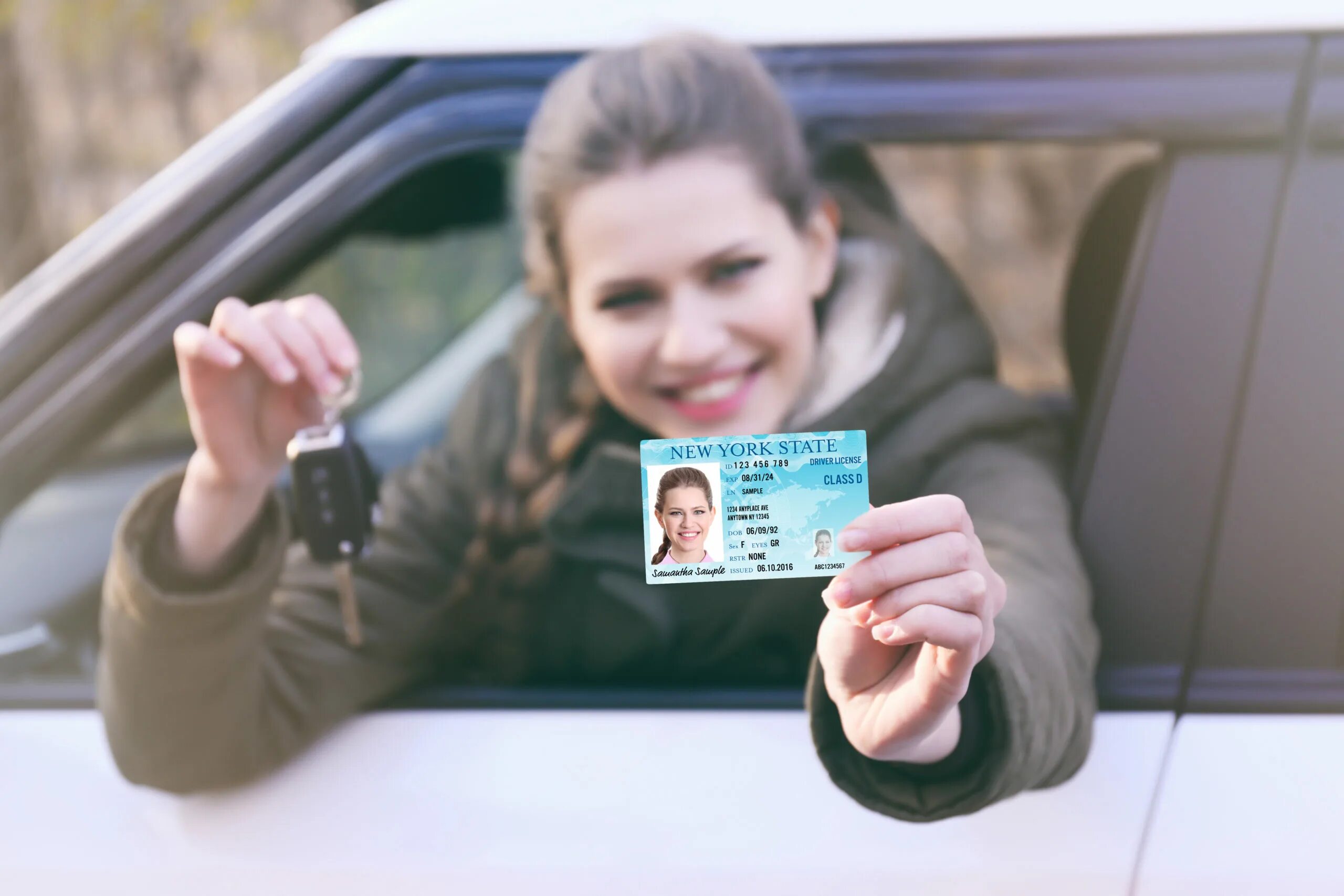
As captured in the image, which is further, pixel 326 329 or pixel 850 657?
pixel 326 329

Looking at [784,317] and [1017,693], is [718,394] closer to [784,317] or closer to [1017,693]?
[784,317]

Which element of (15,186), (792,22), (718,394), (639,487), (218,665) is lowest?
(15,186)

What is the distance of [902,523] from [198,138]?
489 cm

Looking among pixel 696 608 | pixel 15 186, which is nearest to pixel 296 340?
pixel 696 608

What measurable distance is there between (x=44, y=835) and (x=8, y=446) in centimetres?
41

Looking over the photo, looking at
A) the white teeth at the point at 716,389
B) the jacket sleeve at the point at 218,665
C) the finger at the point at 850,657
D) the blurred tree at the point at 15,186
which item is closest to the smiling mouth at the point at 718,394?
the white teeth at the point at 716,389

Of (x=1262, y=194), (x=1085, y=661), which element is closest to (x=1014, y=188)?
(x=1262, y=194)

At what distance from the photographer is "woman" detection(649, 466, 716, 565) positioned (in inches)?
34.3

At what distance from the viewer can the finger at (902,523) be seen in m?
0.85

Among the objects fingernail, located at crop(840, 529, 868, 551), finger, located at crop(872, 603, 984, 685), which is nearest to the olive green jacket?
finger, located at crop(872, 603, 984, 685)

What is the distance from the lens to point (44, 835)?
1183mm

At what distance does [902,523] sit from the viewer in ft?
2.83

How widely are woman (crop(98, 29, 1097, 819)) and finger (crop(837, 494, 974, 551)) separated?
10 centimetres

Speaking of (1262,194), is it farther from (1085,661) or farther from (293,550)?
(293,550)
